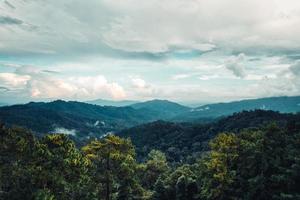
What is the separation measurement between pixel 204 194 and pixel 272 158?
1354cm

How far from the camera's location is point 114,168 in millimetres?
51156

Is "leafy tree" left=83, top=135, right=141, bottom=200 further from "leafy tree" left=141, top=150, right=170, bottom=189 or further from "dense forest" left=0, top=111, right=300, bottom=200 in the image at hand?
"leafy tree" left=141, top=150, right=170, bottom=189

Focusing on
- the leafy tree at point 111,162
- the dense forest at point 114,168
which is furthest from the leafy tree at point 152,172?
the leafy tree at point 111,162

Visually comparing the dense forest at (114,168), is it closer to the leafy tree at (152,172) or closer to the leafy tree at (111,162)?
the leafy tree at (111,162)

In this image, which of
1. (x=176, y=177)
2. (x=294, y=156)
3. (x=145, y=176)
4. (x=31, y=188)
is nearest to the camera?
(x=31, y=188)

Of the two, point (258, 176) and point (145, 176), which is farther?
point (145, 176)

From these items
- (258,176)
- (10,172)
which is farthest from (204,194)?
(10,172)

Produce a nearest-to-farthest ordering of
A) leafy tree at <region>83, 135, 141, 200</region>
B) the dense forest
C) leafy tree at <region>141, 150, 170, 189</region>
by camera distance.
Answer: the dense forest, leafy tree at <region>83, 135, 141, 200</region>, leafy tree at <region>141, 150, 170, 189</region>

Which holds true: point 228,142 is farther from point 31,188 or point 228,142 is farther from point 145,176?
point 145,176

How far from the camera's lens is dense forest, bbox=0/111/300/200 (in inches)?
1705

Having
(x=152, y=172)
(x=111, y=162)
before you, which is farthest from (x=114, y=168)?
(x=152, y=172)

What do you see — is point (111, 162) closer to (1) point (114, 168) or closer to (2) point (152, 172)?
(1) point (114, 168)

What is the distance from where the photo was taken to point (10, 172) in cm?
4312

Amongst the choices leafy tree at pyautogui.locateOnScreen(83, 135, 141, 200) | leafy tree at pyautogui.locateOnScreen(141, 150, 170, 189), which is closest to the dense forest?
leafy tree at pyautogui.locateOnScreen(83, 135, 141, 200)
